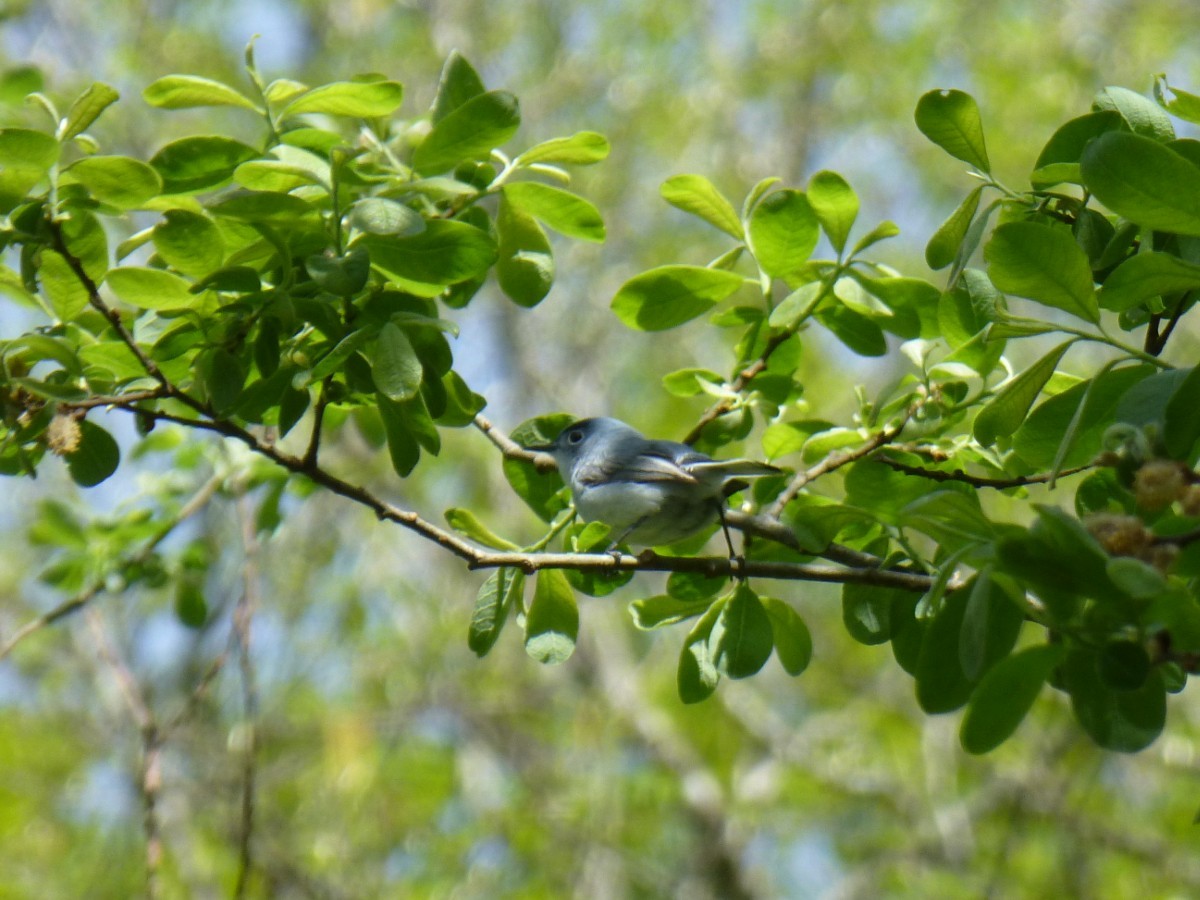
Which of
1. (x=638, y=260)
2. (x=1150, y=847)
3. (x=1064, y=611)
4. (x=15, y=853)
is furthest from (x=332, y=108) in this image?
(x=638, y=260)

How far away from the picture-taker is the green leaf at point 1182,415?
44.5 inches

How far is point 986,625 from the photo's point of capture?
107cm

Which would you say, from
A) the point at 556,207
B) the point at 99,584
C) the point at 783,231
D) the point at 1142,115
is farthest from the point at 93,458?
the point at 1142,115

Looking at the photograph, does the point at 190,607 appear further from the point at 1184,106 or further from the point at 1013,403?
the point at 1184,106

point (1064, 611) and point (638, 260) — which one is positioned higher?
point (1064, 611)

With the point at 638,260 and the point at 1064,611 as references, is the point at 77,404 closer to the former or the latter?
the point at 1064,611

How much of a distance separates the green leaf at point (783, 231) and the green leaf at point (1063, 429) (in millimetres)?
516

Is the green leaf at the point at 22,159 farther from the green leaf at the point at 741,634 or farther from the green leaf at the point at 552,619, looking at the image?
the green leaf at the point at 741,634

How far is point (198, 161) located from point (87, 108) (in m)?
0.16

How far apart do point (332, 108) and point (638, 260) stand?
9.34 metres

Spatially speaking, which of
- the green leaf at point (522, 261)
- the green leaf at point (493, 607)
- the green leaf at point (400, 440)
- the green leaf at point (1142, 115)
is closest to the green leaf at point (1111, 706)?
the green leaf at point (1142, 115)

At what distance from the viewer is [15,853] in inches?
316

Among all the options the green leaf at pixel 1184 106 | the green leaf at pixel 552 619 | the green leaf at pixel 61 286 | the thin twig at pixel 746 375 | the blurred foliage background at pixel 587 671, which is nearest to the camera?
the green leaf at pixel 1184 106

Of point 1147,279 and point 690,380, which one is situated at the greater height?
point 1147,279
